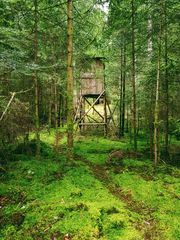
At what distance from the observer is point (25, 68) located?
29.6 feet

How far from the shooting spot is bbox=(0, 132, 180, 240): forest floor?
688 centimetres

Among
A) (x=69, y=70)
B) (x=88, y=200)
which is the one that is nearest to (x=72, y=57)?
(x=69, y=70)

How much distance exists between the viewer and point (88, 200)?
8.46m

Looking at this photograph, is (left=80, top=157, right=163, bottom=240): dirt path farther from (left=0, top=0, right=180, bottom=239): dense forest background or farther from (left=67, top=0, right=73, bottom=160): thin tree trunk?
(left=67, top=0, right=73, bottom=160): thin tree trunk

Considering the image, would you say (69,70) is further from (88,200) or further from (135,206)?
(135,206)

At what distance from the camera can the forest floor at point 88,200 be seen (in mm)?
6879

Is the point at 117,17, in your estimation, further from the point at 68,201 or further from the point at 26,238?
the point at 26,238

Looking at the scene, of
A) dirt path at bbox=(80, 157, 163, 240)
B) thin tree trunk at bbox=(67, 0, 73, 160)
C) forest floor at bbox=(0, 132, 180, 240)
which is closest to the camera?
forest floor at bbox=(0, 132, 180, 240)

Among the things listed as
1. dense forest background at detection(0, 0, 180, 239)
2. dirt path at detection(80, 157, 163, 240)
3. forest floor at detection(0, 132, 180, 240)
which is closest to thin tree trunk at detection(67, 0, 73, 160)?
dense forest background at detection(0, 0, 180, 239)

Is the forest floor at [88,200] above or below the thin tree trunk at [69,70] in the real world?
below

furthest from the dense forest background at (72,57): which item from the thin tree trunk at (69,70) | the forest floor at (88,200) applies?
the forest floor at (88,200)

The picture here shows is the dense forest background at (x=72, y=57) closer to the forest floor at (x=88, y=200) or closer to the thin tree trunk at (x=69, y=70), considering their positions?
the thin tree trunk at (x=69, y=70)

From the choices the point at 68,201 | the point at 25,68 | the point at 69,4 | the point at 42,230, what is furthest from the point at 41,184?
the point at 69,4

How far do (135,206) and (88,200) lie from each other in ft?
4.92
